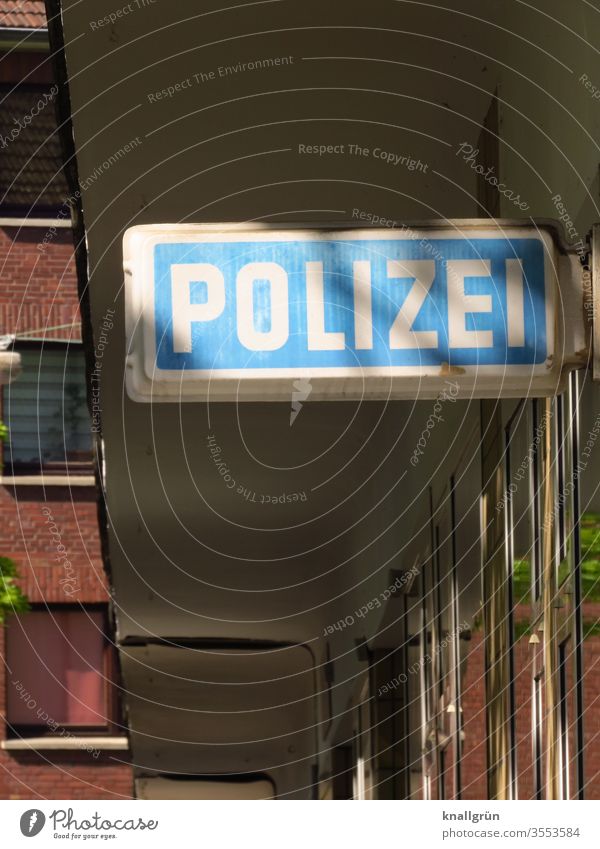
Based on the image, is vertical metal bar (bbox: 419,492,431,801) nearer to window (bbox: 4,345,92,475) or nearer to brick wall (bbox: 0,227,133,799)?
brick wall (bbox: 0,227,133,799)

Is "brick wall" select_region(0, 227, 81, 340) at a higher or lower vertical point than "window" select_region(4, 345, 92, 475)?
higher

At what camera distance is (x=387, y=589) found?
32.7 feet

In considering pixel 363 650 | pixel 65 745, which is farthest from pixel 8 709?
pixel 363 650

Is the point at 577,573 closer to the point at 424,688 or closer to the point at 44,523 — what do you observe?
the point at 424,688

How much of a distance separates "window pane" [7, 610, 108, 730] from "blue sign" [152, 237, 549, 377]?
50.7 ft

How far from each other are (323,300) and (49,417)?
1663 cm

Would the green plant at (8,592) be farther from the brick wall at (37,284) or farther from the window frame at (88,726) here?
the window frame at (88,726)

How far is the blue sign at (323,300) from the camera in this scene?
8.80 feet

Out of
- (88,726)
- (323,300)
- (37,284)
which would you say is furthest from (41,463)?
(323,300)

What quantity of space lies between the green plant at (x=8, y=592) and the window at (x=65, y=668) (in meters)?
7.06

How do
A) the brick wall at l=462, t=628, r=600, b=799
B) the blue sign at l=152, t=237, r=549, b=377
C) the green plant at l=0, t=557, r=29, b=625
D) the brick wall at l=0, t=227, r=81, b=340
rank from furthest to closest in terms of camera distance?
the brick wall at l=0, t=227, r=81, b=340 → the green plant at l=0, t=557, r=29, b=625 → the brick wall at l=462, t=628, r=600, b=799 → the blue sign at l=152, t=237, r=549, b=377
